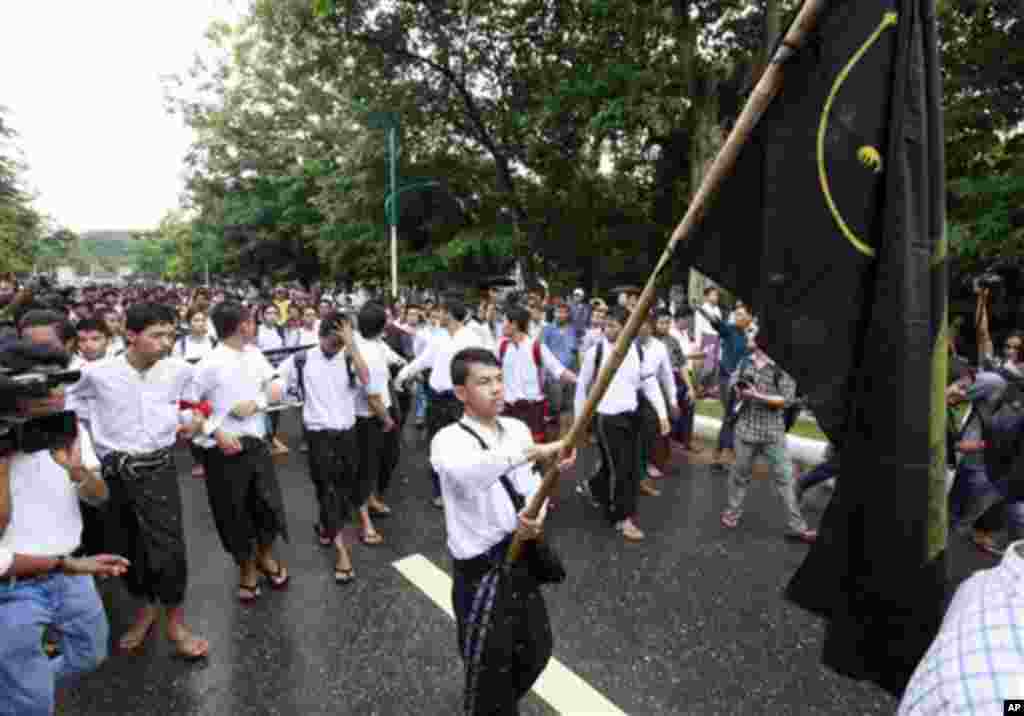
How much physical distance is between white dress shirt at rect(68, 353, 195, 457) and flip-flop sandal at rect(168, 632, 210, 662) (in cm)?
109

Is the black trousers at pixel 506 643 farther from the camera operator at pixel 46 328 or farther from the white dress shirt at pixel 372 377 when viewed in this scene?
the camera operator at pixel 46 328

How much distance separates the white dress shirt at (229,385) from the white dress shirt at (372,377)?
0.97 meters

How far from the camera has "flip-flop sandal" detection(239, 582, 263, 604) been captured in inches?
158

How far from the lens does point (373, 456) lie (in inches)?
211

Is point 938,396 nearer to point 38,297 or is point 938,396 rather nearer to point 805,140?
point 805,140

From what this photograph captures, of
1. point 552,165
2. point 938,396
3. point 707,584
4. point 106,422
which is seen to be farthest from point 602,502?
point 552,165

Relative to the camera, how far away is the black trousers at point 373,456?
A: 518 cm

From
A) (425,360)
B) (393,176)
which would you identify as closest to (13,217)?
(393,176)

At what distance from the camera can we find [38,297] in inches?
287

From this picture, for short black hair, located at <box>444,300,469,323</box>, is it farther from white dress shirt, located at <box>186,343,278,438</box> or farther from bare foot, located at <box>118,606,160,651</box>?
bare foot, located at <box>118,606,160,651</box>

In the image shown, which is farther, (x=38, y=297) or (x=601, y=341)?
(x=38, y=297)

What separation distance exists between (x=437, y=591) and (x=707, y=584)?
6.22 feet

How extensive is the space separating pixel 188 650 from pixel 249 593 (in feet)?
2.25

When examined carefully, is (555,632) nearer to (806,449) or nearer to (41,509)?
(41,509)
